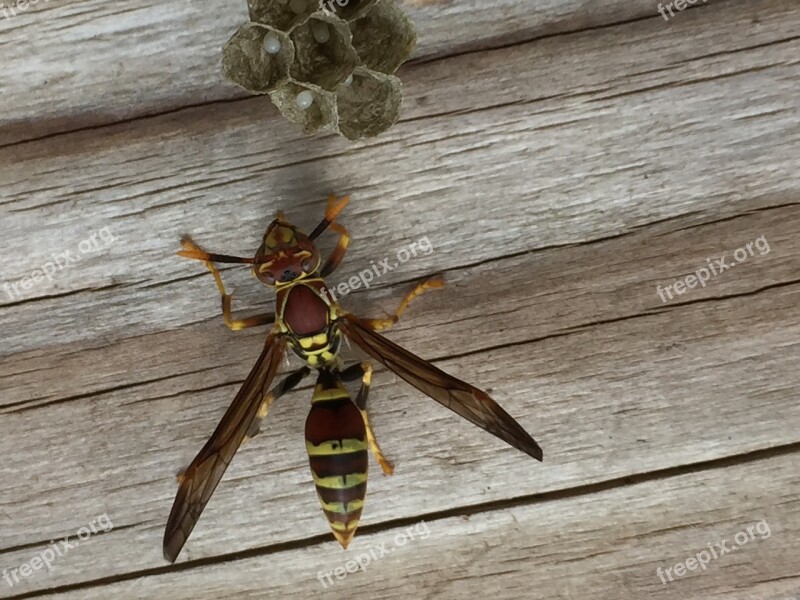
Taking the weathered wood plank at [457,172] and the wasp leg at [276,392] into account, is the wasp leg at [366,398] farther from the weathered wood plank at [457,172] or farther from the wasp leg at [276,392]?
the weathered wood plank at [457,172]

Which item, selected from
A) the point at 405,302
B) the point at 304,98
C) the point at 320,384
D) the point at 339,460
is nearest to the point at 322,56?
the point at 304,98

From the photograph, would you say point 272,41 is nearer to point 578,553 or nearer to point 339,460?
point 339,460

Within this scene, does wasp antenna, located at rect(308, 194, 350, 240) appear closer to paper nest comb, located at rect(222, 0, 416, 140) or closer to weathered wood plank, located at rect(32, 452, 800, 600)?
paper nest comb, located at rect(222, 0, 416, 140)

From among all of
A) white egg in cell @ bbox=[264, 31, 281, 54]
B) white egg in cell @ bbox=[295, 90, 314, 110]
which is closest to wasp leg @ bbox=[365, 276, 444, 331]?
white egg in cell @ bbox=[295, 90, 314, 110]

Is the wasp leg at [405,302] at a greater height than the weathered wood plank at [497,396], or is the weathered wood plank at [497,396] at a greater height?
the wasp leg at [405,302]

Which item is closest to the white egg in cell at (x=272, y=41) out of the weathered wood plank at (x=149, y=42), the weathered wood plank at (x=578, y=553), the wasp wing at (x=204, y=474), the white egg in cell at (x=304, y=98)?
the white egg in cell at (x=304, y=98)

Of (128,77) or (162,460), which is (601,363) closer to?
(162,460)

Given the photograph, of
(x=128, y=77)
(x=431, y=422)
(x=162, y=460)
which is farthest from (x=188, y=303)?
(x=431, y=422)
